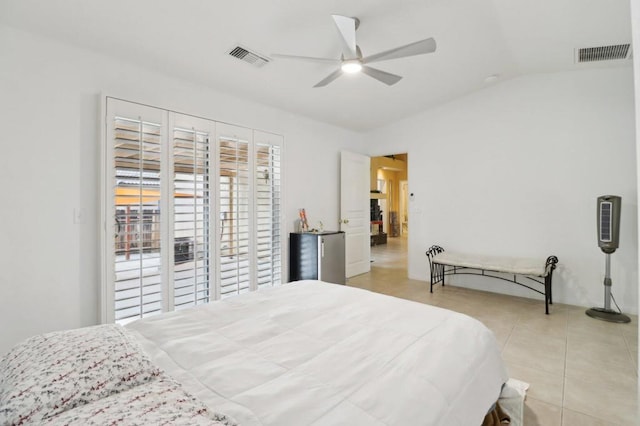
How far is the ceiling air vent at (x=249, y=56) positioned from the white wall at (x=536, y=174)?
3050 millimetres

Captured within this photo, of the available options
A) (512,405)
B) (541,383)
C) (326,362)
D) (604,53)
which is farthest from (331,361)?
(604,53)

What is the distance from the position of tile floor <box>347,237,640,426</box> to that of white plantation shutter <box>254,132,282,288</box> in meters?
1.76

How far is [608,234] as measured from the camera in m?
3.30

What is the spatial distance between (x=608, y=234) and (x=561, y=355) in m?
1.66

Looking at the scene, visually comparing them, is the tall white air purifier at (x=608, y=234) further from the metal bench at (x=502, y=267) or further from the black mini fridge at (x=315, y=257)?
the black mini fridge at (x=315, y=257)

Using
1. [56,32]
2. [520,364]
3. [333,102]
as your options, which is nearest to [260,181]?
[333,102]

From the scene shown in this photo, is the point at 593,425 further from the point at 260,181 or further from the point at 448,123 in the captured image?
the point at 448,123

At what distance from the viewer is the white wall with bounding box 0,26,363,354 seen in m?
2.23

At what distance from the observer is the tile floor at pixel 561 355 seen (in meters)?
1.88

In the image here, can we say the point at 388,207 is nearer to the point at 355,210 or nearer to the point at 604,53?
the point at 355,210

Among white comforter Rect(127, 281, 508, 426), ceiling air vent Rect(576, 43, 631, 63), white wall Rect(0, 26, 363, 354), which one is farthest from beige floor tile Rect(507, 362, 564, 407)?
white wall Rect(0, 26, 363, 354)

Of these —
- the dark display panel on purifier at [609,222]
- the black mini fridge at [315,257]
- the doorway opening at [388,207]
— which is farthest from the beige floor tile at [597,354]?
Answer: the doorway opening at [388,207]

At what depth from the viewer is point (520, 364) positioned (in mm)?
2412

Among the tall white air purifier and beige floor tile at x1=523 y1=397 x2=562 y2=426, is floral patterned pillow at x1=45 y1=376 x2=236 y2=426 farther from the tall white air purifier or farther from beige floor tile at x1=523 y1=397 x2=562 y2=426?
the tall white air purifier
